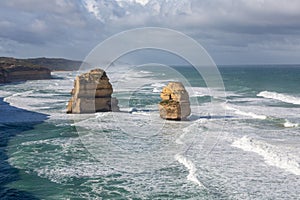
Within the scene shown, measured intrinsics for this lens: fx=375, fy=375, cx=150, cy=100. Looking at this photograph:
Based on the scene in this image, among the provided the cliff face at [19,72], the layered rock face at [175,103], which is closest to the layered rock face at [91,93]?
the layered rock face at [175,103]

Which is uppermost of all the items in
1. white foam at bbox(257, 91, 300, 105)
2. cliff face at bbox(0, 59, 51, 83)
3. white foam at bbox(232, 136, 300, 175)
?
cliff face at bbox(0, 59, 51, 83)

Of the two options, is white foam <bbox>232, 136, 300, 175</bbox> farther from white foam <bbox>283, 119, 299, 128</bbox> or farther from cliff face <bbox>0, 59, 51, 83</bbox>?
cliff face <bbox>0, 59, 51, 83</bbox>

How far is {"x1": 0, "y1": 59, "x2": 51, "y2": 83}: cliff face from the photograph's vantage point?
8269cm

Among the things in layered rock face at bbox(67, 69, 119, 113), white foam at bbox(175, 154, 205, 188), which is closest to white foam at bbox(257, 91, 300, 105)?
layered rock face at bbox(67, 69, 119, 113)

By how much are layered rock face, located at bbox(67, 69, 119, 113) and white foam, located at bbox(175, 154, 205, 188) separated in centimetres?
1411

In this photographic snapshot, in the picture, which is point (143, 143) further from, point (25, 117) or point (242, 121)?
point (25, 117)

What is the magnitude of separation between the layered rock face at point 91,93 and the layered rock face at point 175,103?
525cm

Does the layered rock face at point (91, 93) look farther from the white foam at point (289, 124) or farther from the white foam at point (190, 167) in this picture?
the white foam at point (289, 124)

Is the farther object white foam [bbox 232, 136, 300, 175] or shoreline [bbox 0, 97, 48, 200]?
white foam [bbox 232, 136, 300, 175]

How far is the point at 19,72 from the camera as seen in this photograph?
90125 mm

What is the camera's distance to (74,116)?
3164cm

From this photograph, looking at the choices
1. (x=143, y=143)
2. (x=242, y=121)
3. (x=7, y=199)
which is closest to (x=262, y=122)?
(x=242, y=121)

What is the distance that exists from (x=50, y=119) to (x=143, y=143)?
11.4 metres

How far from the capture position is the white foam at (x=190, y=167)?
50.4 feet
